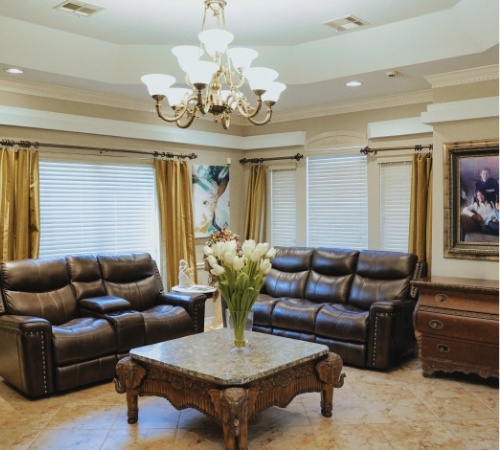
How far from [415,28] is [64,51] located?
295 cm

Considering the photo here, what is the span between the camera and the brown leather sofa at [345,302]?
4.70 metres

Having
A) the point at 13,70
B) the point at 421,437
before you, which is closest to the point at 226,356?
the point at 421,437

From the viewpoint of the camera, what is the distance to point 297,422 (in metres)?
3.63

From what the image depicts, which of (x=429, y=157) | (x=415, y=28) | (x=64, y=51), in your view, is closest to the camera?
(x=415, y=28)

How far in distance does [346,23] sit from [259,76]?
1.22 metres

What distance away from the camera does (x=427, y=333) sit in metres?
4.50

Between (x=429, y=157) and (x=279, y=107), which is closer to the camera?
(x=429, y=157)

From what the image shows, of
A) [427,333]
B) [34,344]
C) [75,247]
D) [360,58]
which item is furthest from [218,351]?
[360,58]

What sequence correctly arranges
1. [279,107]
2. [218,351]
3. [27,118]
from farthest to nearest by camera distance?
1. [279,107]
2. [27,118]
3. [218,351]

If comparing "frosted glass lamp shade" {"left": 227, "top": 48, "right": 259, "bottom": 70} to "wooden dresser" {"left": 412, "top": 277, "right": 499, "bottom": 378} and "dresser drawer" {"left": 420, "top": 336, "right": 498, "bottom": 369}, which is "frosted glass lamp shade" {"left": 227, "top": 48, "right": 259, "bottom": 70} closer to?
"wooden dresser" {"left": 412, "top": 277, "right": 499, "bottom": 378}

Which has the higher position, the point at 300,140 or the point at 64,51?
the point at 64,51

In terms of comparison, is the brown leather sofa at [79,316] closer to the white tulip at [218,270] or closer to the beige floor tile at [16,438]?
the beige floor tile at [16,438]

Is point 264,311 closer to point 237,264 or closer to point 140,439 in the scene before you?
point 237,264

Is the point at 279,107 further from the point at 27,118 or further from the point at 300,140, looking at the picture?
the point at 27,118
